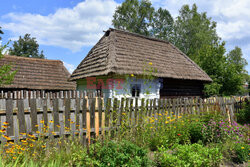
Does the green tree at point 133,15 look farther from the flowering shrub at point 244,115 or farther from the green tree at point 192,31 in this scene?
the flowering shrub at point 244,115

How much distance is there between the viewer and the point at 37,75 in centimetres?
1677

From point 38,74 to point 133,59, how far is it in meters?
10.4

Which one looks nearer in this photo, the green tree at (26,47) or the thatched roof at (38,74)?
the thatched roof at (38,74)

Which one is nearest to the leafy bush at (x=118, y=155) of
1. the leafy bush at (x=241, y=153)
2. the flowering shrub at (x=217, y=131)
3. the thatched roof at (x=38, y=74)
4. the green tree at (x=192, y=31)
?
the leafy bush at (x=241, y=153)

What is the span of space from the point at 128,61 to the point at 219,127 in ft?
20.0

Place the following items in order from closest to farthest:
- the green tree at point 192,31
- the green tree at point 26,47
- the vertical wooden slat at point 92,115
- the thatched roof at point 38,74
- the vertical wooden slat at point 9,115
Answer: the vertical wooden slat at point 9,115 < the vertical wooden slat at point 92,115 < the thatched roof at point 38,74 < the green tree at point 192,31 < the green tree at point 26,47

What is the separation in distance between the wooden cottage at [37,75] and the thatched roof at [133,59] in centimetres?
442

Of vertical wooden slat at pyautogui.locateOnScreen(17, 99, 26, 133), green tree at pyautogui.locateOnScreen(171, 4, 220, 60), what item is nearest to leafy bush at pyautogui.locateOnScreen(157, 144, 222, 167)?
vertical wooden slat at pyautogui.locateOnScreen(17, 99, 26, 133)

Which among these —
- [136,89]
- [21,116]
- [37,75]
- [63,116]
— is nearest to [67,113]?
[63,116]

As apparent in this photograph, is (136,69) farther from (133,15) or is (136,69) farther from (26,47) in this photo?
(26,47)

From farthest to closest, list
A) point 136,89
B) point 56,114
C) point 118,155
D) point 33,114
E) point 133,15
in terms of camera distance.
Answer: point 133,15
point 136,89
point 56,114
point 33,114
point 118,155

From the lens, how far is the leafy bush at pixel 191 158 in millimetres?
3502

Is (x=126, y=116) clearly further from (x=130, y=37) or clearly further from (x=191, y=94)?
(x=191, y=94)

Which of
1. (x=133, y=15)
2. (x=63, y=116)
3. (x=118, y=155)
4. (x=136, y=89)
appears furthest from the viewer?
(x=133, y=15)
